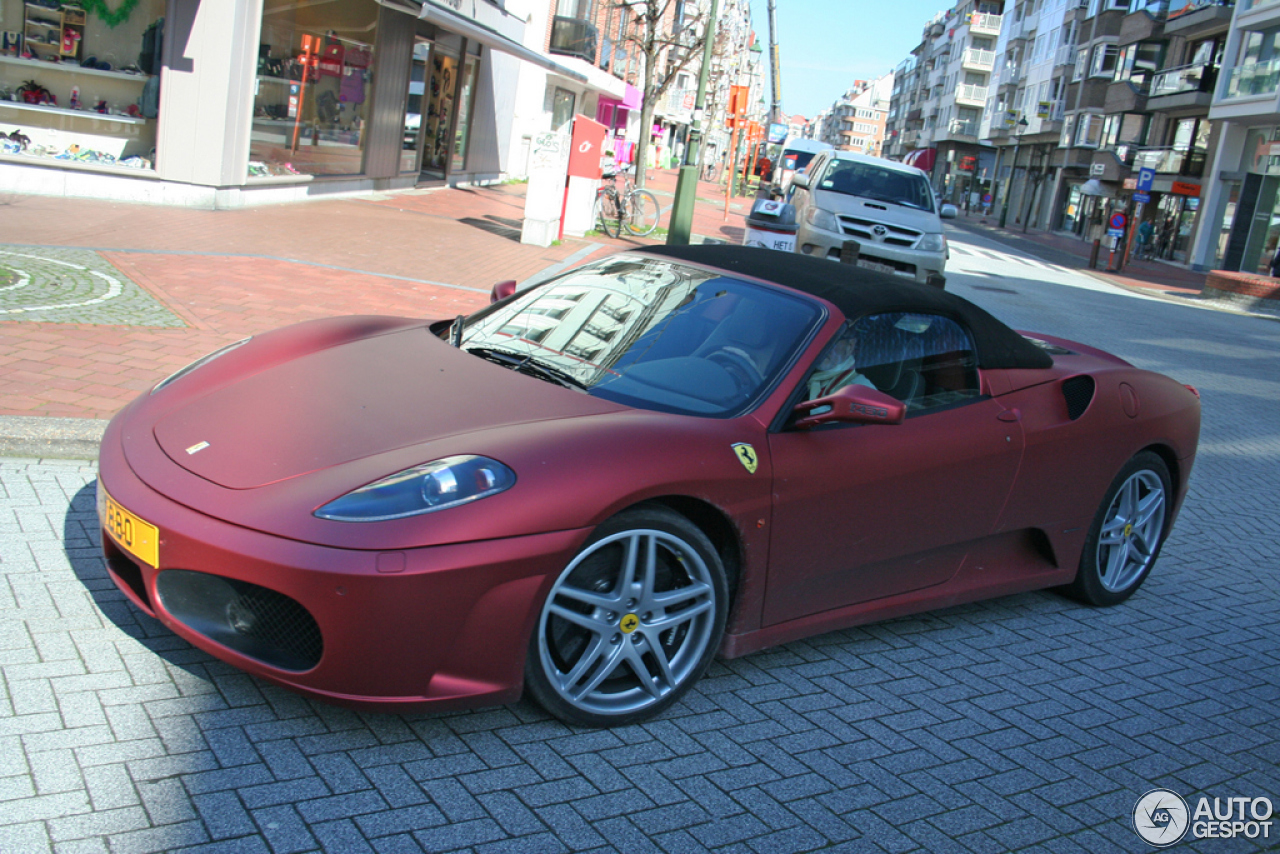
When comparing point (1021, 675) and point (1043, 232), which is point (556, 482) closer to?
point (1021, 675)

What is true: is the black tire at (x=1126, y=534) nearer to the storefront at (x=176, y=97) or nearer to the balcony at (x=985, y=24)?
the storefront at (x=176, y=97)

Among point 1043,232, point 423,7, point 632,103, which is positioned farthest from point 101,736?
point 1043,232

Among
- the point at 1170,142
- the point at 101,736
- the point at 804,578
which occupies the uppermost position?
the point at 1170,142

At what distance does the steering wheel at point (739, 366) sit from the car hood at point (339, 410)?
0.47m

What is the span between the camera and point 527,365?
3561 mm

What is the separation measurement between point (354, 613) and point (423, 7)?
1553 cm

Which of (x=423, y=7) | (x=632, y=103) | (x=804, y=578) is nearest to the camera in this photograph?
(x=804, y=578)

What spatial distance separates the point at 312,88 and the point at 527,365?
536 inches

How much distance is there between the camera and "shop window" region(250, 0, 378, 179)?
1402cm

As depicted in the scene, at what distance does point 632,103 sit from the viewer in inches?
1794

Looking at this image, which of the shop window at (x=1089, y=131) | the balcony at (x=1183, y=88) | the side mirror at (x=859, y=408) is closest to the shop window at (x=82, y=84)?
the side mirror at (x=859, y=408)

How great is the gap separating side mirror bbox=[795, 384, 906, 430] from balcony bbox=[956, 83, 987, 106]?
3735 inches

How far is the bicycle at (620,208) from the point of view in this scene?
60.1 feet

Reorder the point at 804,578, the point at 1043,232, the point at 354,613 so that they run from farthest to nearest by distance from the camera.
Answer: the point at 1043,232 < the point at 804,578 < the point at 354,613
